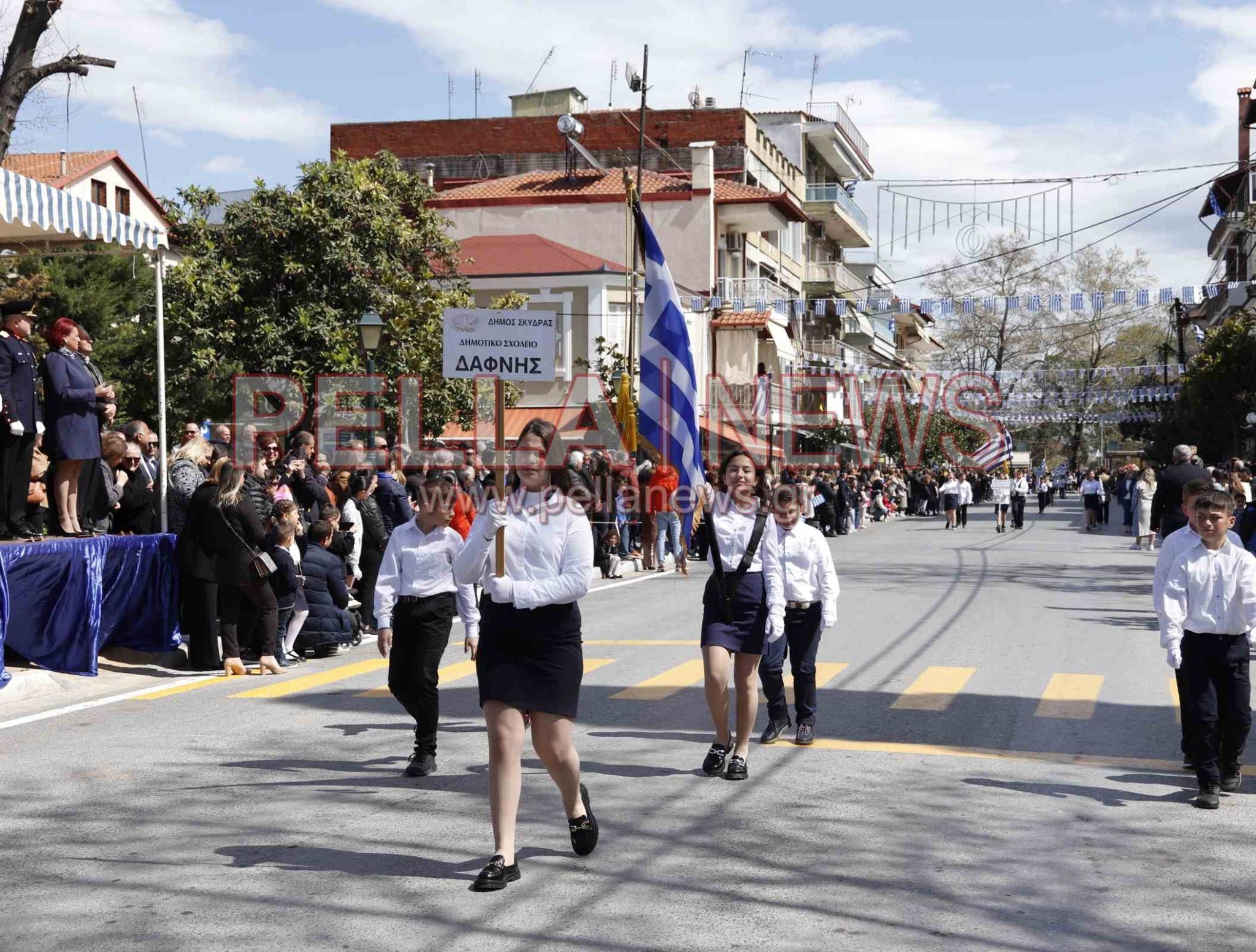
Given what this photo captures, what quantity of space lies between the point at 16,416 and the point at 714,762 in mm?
6907

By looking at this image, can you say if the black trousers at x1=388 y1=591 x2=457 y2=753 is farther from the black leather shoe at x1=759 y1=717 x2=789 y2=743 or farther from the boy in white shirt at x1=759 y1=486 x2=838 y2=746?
the black leather shoe at x1=759 y1=717 x2=789 y2=743

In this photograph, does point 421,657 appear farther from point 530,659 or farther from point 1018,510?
point 1018,510

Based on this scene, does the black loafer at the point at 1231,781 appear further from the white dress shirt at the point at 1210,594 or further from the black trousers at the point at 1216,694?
the white dress shirt at the point at 1210,594

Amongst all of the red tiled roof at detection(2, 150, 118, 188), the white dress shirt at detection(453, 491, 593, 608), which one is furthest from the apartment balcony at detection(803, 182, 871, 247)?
the white dress shirt at detection(453, 491, 593, 608)

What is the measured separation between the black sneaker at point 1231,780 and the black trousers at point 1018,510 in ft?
118

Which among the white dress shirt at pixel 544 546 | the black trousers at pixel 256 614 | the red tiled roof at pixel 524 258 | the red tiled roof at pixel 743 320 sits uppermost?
the red tiled roof at pixel 524 258

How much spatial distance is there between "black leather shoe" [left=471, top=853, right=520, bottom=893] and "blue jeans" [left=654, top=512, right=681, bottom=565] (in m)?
18.3

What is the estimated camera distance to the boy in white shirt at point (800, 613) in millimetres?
9039

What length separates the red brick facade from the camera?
188 feet

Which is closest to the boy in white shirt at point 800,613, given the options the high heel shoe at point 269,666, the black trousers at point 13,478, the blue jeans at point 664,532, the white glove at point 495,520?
the white glove at point 495,520

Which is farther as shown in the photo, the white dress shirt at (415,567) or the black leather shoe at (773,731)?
the black leather shoe at (773,731)

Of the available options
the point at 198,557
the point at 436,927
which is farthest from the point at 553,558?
the point at 198,557

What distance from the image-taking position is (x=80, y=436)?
40.3ft

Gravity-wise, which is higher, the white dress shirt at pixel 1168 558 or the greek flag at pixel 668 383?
the greek flag at pixel 668 383
